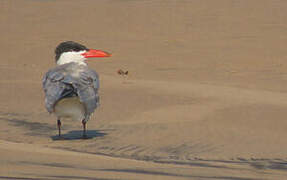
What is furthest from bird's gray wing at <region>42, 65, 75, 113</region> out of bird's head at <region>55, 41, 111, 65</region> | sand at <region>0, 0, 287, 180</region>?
sand at <region>0, 0, 287, 180</region>

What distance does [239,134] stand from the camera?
966 cm

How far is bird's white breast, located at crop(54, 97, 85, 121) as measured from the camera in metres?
8.66

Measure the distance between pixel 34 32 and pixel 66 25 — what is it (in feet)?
6.47

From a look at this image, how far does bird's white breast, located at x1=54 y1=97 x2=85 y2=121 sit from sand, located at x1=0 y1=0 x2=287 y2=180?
413mm

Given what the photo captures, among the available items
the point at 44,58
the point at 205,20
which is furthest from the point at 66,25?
the point at 44,58

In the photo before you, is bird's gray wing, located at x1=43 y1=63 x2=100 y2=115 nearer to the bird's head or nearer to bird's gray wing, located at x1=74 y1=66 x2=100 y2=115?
bird's gray wing, located at x1=74 y1=66 x2=100 y2=115

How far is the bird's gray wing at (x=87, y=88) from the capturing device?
8.58 meters

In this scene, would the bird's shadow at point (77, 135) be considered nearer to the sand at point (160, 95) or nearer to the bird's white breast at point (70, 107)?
the sand at point (160, 95)

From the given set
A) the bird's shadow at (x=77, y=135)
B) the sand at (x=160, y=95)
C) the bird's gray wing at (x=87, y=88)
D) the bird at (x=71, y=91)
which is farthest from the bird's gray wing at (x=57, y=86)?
the bird's shadow at (x=77, y=135)

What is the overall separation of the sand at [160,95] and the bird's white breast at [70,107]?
41 centimetres

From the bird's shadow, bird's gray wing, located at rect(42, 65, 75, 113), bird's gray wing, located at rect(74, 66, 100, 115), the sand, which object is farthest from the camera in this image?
the bird's shadow

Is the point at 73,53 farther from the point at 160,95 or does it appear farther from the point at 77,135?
the point at 160,95

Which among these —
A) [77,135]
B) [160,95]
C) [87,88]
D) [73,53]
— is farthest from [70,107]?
[160,95]

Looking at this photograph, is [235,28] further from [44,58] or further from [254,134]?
[254,134]
